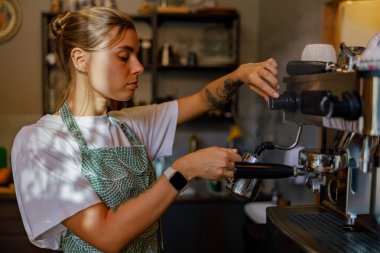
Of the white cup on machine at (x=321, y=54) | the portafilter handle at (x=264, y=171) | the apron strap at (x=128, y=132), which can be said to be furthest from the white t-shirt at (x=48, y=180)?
the white cup on machine at (x=321, y=54)

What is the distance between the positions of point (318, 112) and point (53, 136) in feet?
2.35

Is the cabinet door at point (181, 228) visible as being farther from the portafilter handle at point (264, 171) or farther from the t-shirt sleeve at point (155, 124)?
the portafilter handle at point (264, 171)

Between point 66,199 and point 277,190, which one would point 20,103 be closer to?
point 277,190

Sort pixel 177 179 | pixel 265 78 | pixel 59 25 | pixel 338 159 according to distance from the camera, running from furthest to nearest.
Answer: pixel 59 25 < pixel 265 78 < pixel 177 179 < pixel 338 159

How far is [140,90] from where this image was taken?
3516 millimetres

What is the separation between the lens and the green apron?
122cm

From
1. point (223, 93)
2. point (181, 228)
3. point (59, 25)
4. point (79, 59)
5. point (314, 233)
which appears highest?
point (59, 25)

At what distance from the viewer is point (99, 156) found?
126 cm

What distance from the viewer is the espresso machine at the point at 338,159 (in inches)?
31.0

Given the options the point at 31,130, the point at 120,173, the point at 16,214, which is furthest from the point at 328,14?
the point at 16,214

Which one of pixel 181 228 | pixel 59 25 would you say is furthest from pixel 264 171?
pixel 181 228

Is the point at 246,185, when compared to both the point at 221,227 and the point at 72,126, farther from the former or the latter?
the point at 221,227

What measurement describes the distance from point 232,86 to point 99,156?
0.53 meters

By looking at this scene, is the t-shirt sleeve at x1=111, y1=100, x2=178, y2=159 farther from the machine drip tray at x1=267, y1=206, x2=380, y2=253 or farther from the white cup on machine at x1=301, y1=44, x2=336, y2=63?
the white cup on machine at x1=301, y1=44, x2=336, y2=63
